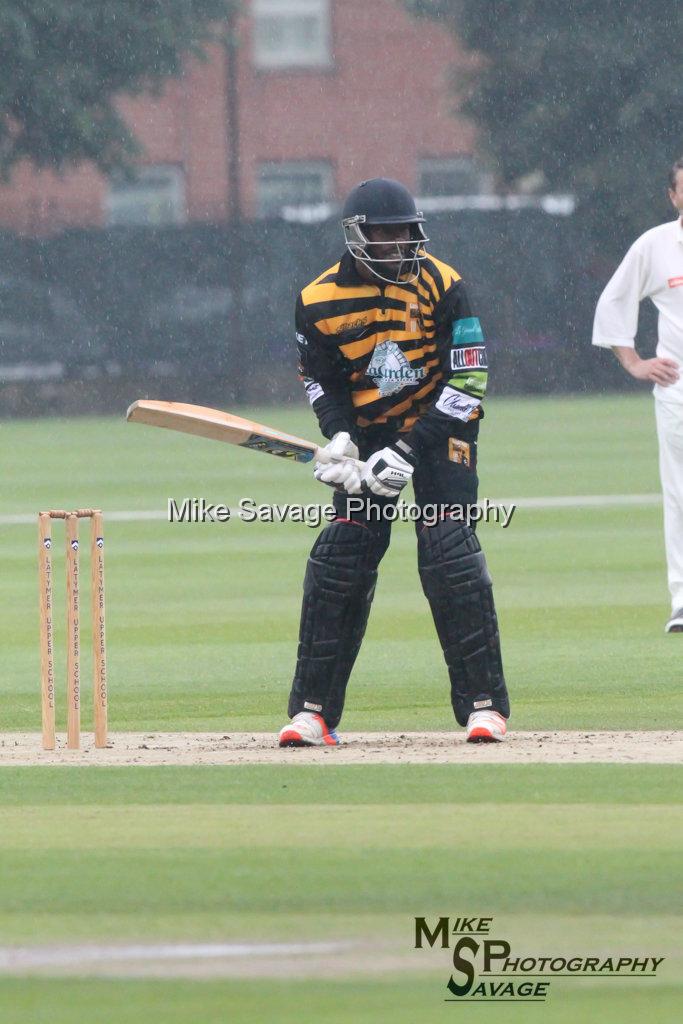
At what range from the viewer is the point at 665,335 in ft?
31.3

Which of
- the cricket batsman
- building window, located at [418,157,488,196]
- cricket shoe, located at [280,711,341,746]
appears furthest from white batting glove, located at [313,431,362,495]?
building window, located at [418,157,488,196]

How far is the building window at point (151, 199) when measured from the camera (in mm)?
39906

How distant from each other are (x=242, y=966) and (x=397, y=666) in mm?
4636

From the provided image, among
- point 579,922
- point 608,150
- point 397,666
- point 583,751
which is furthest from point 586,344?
point 579,922

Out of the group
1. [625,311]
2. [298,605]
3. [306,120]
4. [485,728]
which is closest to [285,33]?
[306,120]

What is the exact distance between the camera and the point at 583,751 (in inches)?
263

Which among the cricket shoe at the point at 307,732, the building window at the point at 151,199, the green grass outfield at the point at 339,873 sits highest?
the building window at the point at 151,199

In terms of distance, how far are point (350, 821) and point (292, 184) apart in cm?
3587

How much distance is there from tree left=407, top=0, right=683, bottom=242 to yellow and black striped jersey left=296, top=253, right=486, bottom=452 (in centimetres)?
2777

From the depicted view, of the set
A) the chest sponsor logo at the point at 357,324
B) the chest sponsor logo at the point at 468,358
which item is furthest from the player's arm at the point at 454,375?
the chest sponsor logo at the point at 357,324

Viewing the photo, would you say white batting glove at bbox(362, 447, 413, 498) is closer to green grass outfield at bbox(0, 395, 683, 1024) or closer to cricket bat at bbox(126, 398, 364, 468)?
cricket bat at bbox(126, 398, 364, 468)

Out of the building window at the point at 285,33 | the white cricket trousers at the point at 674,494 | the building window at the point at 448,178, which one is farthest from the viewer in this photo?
the building window at the point at 448,178

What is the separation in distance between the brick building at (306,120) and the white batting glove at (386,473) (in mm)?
33495

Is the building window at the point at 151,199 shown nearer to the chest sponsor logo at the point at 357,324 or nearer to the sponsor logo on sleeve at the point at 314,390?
the sponsor logo on sleeve at the point at 314,390
